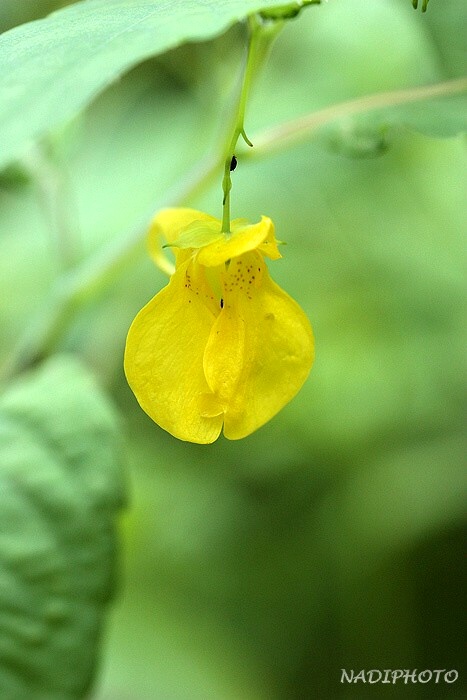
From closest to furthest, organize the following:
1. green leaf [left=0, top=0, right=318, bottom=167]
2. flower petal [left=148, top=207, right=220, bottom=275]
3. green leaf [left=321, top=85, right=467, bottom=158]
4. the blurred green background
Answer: green leaf [left=0, top=0, right=318, bottom=167]
flower petal [left=148, top=207, right=220, bottom=275]
green leaf [left=321, top=85, right=467, bottom=158]
the blurred green background

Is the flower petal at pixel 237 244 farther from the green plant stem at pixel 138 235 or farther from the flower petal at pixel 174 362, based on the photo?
the green plant stem at pixel 138 235

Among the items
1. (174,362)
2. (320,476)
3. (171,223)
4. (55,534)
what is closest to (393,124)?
(171,223)

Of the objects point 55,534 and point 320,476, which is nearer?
point 55,534

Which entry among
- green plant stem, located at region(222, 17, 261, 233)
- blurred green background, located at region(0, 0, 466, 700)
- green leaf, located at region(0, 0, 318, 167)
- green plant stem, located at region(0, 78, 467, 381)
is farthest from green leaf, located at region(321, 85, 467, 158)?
blurred green background, located at region(0, 0, 466, 700)

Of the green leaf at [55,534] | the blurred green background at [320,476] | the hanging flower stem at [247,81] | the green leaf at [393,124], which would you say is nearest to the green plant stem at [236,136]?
the hanging flower stem at [247,81]

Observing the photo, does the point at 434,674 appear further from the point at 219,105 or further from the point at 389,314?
the point at 219,105

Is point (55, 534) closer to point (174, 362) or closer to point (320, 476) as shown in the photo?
point (174, 362)

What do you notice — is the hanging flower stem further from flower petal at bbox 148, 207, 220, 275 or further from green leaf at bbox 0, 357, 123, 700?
green leaf at bbox 0, 357, 123, 700
